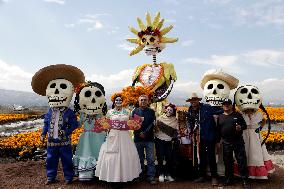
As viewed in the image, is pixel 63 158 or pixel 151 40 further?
pixel 151 40

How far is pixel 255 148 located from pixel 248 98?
0.99 meters

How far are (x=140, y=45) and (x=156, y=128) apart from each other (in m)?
2.89

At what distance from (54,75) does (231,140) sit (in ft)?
12.3

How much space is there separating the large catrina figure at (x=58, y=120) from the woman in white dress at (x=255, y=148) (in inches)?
135

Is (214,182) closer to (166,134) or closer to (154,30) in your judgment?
(166,134)

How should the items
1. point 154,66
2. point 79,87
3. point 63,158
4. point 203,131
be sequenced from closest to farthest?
point 203,131
point 63,158
point 79,87
point 154,66

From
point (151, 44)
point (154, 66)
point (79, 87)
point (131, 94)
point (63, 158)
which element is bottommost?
point (63, 158)

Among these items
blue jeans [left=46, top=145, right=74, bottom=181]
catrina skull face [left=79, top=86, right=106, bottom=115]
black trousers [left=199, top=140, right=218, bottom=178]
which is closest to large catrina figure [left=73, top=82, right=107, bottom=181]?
catrina skull face [left=79, top=86, right=106, bottom=115]

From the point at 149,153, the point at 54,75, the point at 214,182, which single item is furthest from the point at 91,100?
the point at 214,182

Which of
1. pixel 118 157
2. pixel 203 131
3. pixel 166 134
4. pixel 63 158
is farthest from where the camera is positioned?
pixel 63 158

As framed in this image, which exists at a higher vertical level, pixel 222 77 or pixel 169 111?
pixel 222 77

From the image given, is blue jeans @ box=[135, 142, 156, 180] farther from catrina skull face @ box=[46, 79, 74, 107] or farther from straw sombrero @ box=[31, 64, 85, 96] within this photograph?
straw sombrero @ box=[31, 64, 85, 96]

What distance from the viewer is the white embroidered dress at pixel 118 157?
6.23 metres

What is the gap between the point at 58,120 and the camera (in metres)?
6.88
